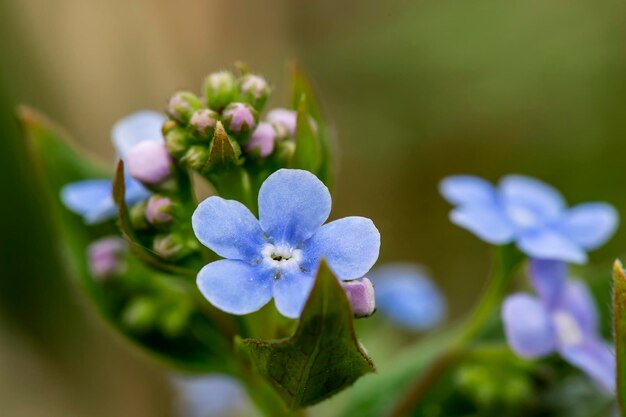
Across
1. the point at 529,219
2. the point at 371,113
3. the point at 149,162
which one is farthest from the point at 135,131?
the point at 371,113

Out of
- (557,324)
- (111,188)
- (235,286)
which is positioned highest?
(235,286)

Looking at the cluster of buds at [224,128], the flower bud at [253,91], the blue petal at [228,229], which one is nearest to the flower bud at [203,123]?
the cluster of buds at [224,128]

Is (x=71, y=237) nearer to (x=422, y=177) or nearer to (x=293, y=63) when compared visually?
(x=293, y=63)

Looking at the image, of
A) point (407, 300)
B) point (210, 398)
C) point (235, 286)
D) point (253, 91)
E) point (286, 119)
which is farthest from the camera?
point (210, 398)

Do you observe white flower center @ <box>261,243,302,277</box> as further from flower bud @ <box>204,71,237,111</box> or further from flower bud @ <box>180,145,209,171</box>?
flower bud @ <box>204,71,237,111</box>

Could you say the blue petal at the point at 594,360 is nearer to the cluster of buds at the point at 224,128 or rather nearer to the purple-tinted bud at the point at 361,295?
the purple-tinted bud at the point at 361,295

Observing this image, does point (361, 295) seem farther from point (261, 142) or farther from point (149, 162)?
point (149, 162)

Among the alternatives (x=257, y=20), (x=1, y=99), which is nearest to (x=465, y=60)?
(x=257, y=20)
